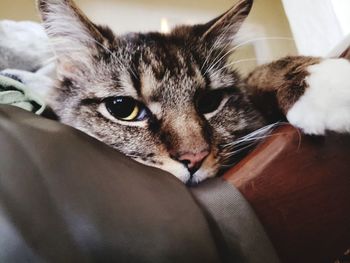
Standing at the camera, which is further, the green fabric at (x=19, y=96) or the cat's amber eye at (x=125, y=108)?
the cat's amber eye at (x=125, y=108)

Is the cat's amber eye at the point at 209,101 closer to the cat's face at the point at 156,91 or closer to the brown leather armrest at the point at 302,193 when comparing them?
the cat's face at the point at 156,91

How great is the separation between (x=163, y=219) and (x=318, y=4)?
3.76 feet

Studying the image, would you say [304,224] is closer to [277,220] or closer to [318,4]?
[277,220]

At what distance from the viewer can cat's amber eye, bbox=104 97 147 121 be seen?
29.3 inches

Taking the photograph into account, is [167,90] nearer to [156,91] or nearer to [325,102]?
[156,91]

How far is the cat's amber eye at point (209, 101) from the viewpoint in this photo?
79cm

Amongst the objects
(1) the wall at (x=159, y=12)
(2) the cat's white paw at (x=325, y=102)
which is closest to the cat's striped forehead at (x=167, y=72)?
(2) the cat's white paw at (x=325, y=102)

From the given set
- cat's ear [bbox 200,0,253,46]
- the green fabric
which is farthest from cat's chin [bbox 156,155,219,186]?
cat's ear [bbox 200,0,253,46]

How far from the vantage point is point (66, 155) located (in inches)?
17.9

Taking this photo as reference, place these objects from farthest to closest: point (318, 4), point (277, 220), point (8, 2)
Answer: point (8, 2) → point (318, 4) → point (277, 220)

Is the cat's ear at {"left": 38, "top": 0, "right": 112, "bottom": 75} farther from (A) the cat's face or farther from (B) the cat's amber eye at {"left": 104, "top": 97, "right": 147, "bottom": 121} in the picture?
(B) the cat's amber eye at {"left": 104, "top": 97, "right": 147, "bottom": 121}

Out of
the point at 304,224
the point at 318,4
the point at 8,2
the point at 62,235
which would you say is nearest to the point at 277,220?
the point at 304,224

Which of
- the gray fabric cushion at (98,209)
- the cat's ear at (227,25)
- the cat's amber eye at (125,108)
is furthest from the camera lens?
the cat's ear at (227,25)

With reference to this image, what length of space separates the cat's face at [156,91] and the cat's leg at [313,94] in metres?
0.11
